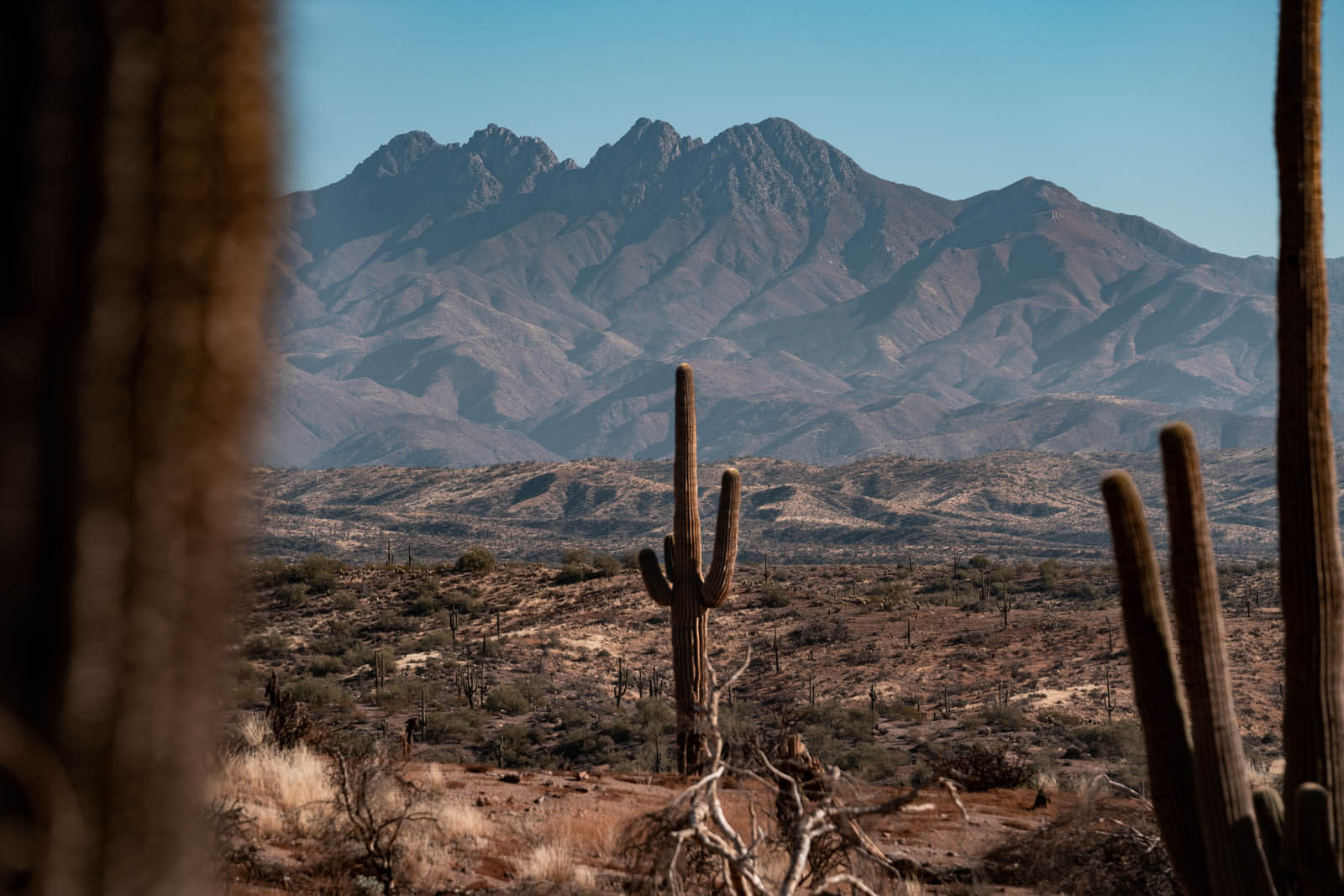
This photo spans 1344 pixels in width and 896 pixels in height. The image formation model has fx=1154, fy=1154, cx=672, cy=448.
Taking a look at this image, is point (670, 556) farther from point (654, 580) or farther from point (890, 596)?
point (890, 596)

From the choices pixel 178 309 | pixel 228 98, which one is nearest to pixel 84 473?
pixel 178 309

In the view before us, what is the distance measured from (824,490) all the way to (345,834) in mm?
110406

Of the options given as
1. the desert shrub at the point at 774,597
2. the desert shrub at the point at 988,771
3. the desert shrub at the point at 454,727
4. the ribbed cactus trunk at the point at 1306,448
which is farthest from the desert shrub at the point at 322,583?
the ribbed cactus trunk at the point at 1306,448

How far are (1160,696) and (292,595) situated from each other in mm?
35252

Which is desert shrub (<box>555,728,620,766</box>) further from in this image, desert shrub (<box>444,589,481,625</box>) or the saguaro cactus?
desert shrub (<box>444,589,481,625</box>)

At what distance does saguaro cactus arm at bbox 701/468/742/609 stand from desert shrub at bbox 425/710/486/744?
29.3 ft

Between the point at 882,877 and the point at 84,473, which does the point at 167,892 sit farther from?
the point at 882,877

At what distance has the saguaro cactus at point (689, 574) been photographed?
15547 millimetres

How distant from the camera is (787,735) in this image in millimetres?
10641

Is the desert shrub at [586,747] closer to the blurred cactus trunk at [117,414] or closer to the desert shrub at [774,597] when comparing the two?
the desert shrub at [774,597]

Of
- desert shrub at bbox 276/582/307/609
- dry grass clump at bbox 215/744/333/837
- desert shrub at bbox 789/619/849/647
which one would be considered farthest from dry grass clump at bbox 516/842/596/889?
desert shrub at bbox 276/582/307/609

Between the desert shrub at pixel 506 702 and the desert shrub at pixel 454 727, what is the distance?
59.1 inches

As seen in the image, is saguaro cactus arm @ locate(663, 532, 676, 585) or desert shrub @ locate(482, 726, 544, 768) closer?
saguaro cactus arm @ locate(663, 532, 676, 585)

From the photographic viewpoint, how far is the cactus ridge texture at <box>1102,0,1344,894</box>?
598 cm
